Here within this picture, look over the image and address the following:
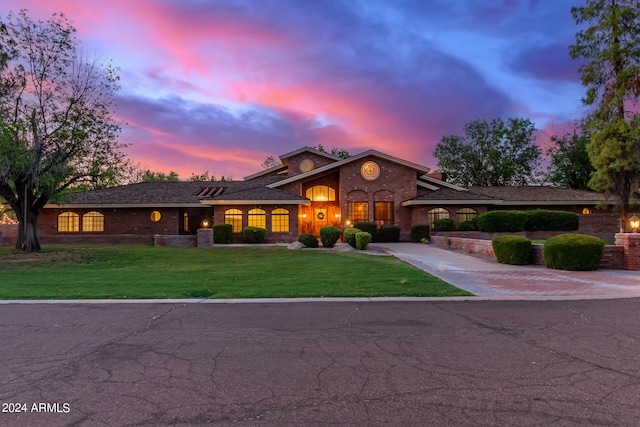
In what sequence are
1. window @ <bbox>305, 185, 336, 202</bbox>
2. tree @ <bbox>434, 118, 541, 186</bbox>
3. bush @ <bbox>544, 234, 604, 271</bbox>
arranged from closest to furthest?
bush @ <bbox>544, 234, 604, 271</bbox>
window @ <bbox>305, 185, 336, 202</bbox>
tree @ <bbox>434, 118, 541, 186</bbox>

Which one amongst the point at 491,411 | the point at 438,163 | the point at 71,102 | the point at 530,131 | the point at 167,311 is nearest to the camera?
the point at 491,411

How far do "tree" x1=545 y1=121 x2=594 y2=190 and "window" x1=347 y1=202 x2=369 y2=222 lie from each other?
26.7m

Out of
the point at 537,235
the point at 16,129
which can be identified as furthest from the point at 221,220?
the point at 537,235

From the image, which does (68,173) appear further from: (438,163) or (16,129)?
(438,163)

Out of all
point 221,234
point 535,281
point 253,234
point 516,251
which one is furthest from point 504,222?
point 221,234

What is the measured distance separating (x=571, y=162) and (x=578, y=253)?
35.8 metres

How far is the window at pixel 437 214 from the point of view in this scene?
95.3 ft

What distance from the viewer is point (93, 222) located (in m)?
29.7

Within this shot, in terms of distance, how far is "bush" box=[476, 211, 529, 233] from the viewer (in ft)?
85.9

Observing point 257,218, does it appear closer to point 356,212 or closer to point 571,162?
point 356,212

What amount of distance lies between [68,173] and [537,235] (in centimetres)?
2921

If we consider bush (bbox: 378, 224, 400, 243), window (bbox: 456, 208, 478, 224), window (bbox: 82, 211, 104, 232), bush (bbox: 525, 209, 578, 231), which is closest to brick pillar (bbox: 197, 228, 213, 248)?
window (bbox: 82, 211, 104, 232)

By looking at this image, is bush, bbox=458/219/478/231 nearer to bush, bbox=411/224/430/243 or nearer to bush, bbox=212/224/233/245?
bush, bbox=411/224/430/243

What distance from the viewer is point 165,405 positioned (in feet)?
11.1
